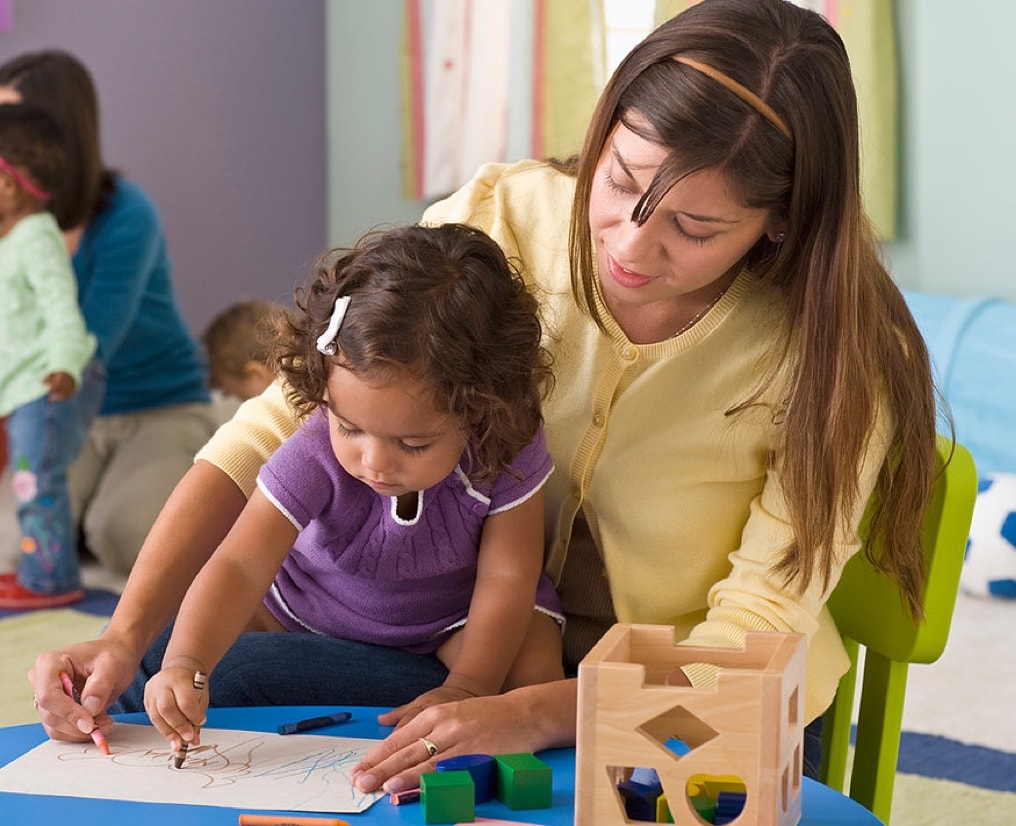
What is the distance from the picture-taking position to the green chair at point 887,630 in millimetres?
1179

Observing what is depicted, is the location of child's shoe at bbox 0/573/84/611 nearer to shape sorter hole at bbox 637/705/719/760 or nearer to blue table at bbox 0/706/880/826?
blue table at bbox 0/706/880/826

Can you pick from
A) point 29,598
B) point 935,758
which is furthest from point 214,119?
point 935,758

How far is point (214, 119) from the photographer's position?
405cm

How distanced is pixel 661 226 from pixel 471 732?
0.40 meters

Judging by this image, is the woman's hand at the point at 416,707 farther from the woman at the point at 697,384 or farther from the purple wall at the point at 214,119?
the purple wall at the point at 214,119

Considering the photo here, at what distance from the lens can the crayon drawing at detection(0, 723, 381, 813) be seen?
909 mm

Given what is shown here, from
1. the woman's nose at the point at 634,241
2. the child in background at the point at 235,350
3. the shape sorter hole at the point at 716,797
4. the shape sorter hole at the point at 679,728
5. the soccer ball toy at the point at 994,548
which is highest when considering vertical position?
the woman's nose at the point at 634,241

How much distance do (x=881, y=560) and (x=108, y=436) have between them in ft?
7.76

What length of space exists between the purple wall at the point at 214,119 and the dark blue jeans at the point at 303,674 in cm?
254

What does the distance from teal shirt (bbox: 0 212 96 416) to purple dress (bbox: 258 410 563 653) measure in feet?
5.62

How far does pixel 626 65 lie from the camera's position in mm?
1132

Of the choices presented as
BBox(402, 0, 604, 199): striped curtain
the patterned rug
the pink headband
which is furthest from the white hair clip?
BBox(402, 0, 604, 199): striped curtain

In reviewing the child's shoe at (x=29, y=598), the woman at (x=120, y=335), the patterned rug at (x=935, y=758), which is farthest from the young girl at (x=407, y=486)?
the woman at (x=120, y=335)

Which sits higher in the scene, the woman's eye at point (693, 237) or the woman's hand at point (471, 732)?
the woman's eye at point (693, 237)
